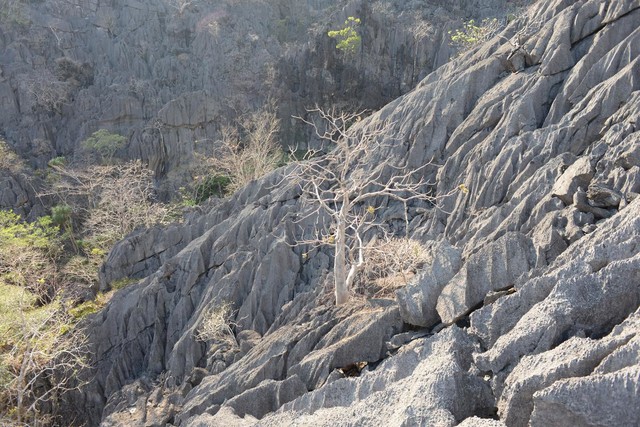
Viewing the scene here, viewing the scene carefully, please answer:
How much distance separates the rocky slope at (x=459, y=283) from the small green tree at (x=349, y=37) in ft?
66.0

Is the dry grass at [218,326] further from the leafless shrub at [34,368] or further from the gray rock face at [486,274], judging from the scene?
the gray rock face at [486,274]

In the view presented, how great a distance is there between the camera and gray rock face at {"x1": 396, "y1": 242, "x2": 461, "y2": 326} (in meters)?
10.1

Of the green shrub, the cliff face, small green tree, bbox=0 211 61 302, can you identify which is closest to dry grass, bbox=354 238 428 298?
small green tree, bbox=0 211 61 302

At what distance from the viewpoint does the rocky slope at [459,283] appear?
22.6 feet

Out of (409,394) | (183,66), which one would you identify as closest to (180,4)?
(183,66)

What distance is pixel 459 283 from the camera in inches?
383

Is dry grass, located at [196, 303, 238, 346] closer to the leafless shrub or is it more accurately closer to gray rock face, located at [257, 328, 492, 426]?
the leafless shrub

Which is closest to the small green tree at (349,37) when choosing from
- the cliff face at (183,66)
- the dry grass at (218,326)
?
the cliff face at (183,66)

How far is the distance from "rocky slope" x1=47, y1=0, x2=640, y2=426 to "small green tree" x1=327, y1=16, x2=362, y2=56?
2011 centimetres

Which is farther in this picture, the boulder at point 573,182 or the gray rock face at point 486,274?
the boulder at point 573,182

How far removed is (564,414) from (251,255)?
14195 mm

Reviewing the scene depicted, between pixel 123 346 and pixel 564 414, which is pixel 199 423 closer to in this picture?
pixel 564 414

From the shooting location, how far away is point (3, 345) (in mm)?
17578

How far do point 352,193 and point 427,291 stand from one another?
810 cm
